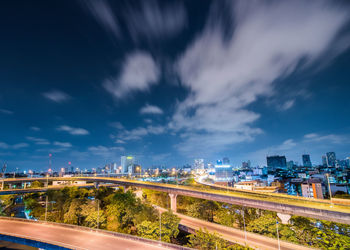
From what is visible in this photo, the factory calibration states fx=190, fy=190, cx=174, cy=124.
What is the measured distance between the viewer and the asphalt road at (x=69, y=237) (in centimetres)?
3466

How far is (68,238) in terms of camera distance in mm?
38531

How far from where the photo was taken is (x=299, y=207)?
37.8 metres

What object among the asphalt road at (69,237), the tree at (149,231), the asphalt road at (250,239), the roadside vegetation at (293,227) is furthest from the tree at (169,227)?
the roadside vegetation at (293,227)

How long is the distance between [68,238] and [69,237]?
588 mm

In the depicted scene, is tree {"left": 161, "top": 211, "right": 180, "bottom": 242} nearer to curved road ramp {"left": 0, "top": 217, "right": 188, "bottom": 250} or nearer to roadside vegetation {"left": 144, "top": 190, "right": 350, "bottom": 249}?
curved road ramp {"left": 0, "top": 217, "right": 188, "bottom": 250}

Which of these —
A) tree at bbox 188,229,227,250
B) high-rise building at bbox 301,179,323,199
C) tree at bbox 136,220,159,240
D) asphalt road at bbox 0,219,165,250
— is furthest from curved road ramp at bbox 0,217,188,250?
high-rise building at bbox 301,179,323,199

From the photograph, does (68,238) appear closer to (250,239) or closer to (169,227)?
(169,227)

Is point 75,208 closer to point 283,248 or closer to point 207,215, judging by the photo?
point 207,215

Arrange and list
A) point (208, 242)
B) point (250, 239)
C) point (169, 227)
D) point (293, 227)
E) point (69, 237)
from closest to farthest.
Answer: point (208, 242) → point (69, 237) → point (250, 239) → point (293, 227) → point (169, 227)

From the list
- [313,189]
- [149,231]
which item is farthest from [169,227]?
[313,189]

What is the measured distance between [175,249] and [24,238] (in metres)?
31.1

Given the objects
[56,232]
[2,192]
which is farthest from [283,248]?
[2,192]

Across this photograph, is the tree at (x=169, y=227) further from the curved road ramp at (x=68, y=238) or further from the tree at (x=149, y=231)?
the curved road ramp at (x=68, y=238)

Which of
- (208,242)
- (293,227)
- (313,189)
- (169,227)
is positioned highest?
(208,242)
